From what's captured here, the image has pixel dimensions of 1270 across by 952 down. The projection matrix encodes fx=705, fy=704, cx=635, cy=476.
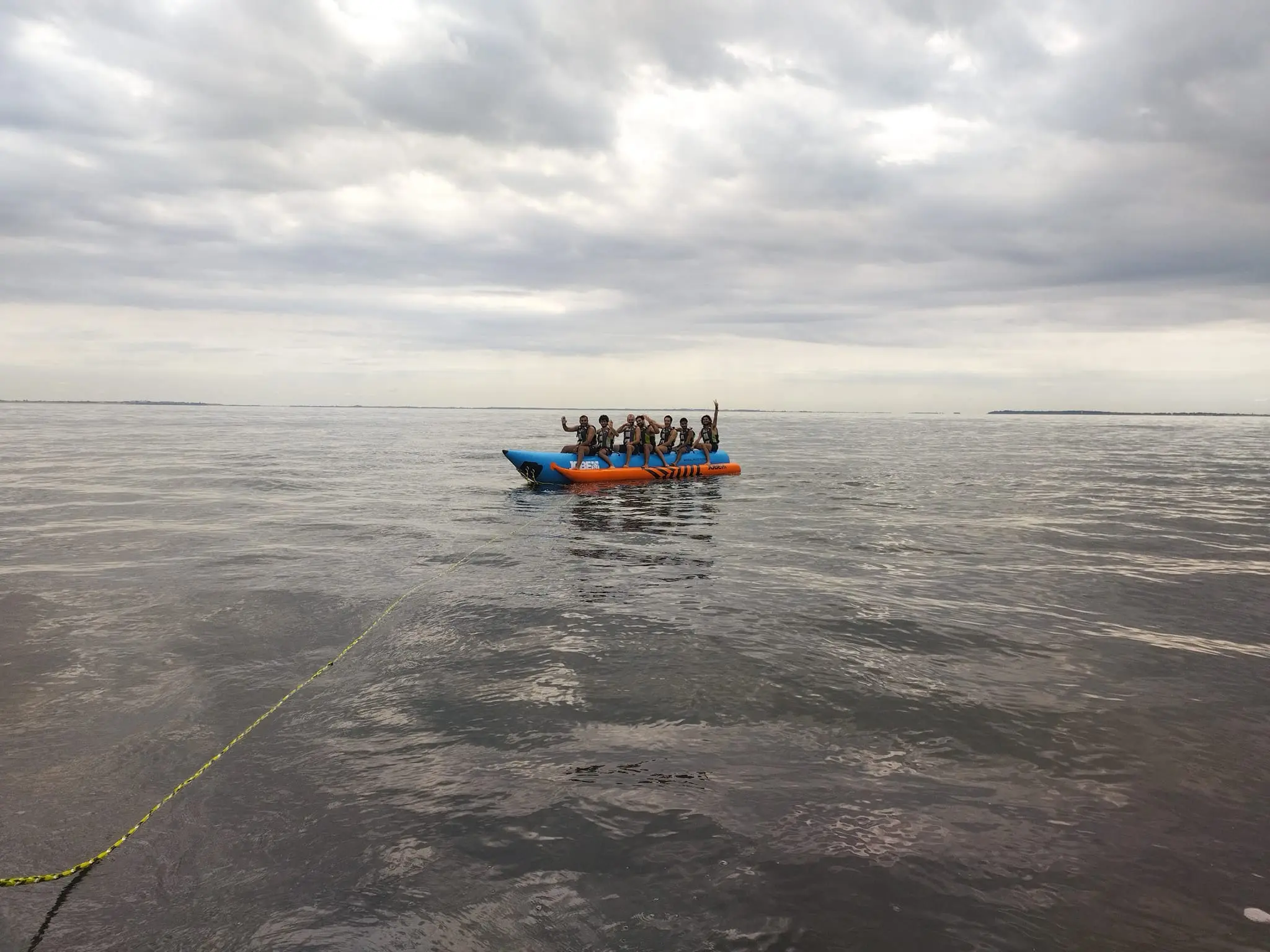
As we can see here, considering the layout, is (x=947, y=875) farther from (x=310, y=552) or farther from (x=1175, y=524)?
(x=1175, y=524)

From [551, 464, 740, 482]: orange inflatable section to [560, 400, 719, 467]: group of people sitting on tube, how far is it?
0.80ft

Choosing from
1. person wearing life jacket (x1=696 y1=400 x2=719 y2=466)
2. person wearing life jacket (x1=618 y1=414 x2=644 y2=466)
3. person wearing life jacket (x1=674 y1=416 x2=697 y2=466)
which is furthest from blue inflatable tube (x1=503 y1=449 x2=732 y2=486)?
person wearing life jacket (x1=696 y1=400 x2=719 y2=466)

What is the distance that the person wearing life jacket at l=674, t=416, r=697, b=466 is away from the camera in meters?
27.2

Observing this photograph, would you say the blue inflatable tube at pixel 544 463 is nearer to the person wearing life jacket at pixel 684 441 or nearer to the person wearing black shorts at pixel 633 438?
the person wearing black shorts at pixel 633 438

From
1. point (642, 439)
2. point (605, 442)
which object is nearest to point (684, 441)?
point (642, 439)

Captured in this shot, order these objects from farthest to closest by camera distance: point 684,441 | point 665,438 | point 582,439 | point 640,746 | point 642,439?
point 684,441 < point 665,438 < point 642,439 < point 582,439 < point 640,746

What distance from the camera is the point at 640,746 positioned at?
5617mm

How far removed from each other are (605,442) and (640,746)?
19.5m

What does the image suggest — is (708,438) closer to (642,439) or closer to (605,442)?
(642,439)

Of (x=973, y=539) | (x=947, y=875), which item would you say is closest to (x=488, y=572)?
(x=947, y=875)

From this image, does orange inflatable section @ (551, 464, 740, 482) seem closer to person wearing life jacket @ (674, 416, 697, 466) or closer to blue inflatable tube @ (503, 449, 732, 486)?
blue inflatable tube @ (503, 449, 732, 486)

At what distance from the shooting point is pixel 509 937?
11.8ft

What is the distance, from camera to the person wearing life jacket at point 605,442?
24.5 metres

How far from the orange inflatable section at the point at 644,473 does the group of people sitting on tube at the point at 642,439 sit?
0.24 m
